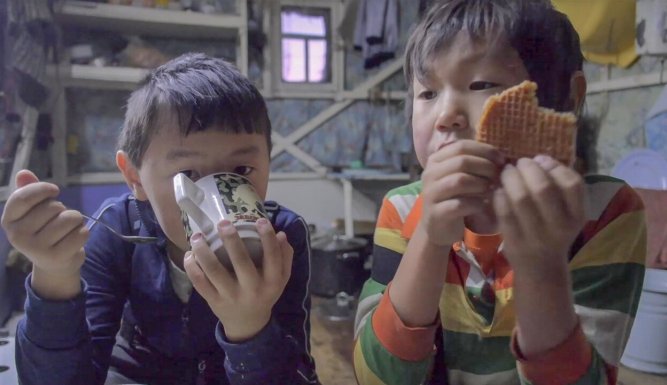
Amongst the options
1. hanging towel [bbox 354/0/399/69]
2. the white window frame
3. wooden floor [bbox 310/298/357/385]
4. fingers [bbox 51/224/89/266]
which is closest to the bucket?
wooden floor [bbox 310/298/357/385]

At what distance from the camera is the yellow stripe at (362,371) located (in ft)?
1.69

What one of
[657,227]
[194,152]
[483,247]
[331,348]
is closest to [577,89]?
[483,247]

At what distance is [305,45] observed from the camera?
3535 millimetres

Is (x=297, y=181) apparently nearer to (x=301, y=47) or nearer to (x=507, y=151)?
(x=301, y=47)

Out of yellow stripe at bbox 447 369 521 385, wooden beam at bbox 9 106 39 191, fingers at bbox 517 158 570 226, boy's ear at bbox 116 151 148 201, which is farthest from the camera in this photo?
wooden beam at bbox 9 106 39 191

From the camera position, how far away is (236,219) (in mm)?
442

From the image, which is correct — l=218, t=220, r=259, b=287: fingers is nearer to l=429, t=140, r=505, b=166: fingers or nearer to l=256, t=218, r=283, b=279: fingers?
l=256, t=218, r=283, b=279: fingers

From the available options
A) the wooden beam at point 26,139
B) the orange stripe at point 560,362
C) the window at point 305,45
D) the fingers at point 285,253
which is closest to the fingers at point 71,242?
the fingers at point 285,253

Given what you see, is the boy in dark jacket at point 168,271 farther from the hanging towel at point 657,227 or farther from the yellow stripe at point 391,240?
the hanging towel at point 657,227

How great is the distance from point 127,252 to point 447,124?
51cm

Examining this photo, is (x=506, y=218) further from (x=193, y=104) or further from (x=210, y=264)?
(x=193, y=104)

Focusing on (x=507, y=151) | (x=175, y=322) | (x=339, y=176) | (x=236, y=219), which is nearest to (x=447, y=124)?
(x=507, y=151)

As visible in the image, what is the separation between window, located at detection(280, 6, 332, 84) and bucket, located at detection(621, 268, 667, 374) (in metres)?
2.51

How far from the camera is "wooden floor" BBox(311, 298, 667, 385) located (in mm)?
1530
